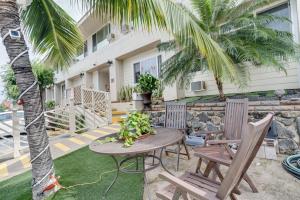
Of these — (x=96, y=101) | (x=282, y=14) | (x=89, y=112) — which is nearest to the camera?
(x=282, y=14)

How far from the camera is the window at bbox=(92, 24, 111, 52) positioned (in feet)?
48.2

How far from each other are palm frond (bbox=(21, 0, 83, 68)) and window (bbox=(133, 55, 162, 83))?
5508 millimetres

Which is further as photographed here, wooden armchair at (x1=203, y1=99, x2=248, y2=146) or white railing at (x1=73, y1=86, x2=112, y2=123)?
white railing at (x1=73, y1=86, x2=112, y2=123)

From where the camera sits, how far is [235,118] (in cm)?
366

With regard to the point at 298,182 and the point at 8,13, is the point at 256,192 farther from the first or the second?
the point at 8,13

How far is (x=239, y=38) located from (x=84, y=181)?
16.0 feet

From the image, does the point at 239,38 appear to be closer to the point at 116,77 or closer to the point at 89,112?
the point at 89,112

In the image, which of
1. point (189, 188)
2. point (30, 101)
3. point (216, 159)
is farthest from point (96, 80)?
point (189, 188)

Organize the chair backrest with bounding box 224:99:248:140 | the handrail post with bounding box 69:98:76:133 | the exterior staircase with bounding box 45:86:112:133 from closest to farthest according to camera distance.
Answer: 1. the chair backrest with bounding box 224:99:248:140
2. the handrail post with bounding box 69:98:76:133
3. the exterior staircase with bounding box 45:86:112:133

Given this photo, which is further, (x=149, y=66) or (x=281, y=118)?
(x=149, y=66)

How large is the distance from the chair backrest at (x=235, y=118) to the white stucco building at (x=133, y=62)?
2300 mm

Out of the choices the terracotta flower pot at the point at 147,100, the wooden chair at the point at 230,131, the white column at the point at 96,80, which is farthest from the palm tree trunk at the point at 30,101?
the white column at the point at 96,80

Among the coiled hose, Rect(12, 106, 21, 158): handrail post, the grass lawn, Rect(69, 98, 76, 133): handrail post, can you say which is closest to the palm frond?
Rect(12, 106, 21, 158): handrail post

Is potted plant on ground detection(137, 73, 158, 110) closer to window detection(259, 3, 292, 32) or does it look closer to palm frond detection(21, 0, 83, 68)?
palm frond detection(21, 0, 83, 68)
